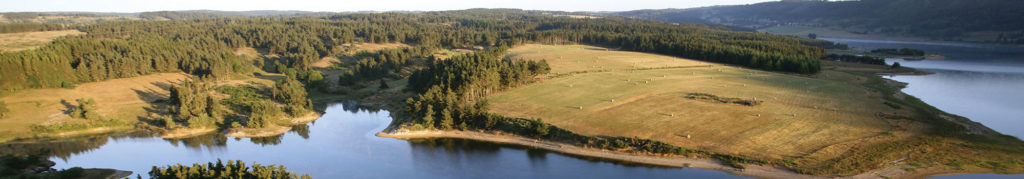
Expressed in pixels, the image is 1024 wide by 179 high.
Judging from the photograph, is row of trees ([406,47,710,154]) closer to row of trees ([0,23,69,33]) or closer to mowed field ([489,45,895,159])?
mowed field ([489,45,895,159])

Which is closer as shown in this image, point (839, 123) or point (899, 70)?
point (839, 123)

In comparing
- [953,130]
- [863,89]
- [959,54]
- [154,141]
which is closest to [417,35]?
[154,141]

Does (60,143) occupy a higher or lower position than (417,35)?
lower

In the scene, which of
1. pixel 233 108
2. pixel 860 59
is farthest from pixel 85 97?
pixel 860 59

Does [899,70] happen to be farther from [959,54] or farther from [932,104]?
[959,54]

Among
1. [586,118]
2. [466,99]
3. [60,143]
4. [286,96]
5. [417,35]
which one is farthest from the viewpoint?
[417,35]

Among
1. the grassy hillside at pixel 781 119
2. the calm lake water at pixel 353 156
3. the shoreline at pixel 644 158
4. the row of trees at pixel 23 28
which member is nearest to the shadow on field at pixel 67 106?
the calm lake water at pixel 353 156
